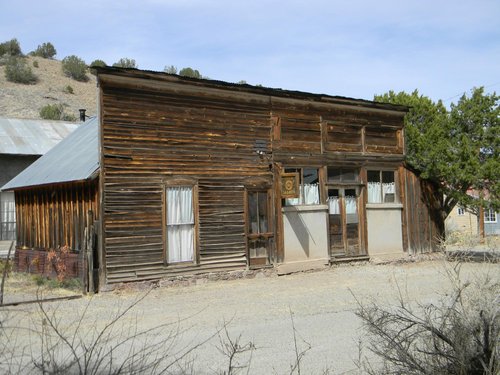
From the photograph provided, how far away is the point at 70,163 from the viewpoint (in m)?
14.7

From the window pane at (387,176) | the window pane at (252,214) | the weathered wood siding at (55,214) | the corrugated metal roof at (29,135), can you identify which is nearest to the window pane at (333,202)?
the window pane at (387,176)

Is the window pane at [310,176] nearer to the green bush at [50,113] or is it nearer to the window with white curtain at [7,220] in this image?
the window with white curtain at [7,220]

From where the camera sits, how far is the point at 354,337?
25.7 feet

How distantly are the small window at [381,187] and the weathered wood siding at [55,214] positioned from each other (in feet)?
29.3

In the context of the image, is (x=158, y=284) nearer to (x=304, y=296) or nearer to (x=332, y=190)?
(x=304, y=296)

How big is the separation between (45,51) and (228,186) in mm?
60895

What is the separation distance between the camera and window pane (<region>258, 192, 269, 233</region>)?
1534cm

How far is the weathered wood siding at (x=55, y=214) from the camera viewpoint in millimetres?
13594

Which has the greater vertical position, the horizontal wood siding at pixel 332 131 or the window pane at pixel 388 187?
the horizontal wood siding at pixel 332 131

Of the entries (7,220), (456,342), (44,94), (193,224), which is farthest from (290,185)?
(44,94)

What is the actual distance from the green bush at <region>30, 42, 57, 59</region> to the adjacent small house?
4663cm

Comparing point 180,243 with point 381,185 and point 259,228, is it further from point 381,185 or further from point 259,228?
point 381,185

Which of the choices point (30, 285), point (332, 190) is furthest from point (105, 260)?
point (332, 190)

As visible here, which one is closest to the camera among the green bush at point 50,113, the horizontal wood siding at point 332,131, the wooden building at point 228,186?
the wooden building at point 228,186
